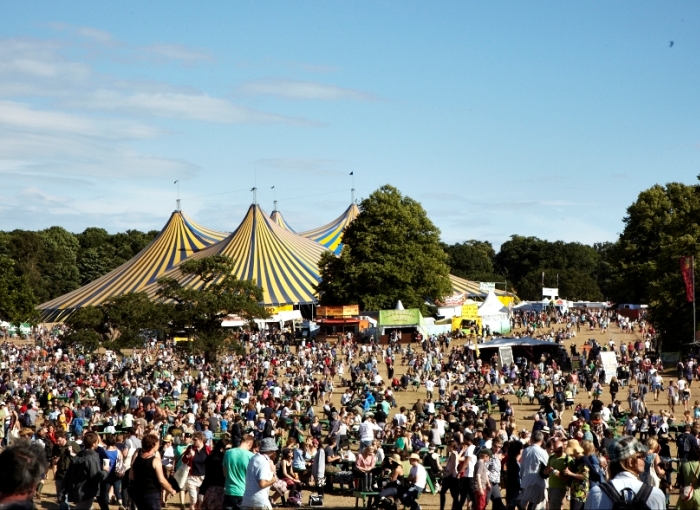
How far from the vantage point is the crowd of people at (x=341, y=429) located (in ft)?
27.9

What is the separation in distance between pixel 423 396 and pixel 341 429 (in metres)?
11.7

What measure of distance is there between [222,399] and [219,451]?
1173 cm

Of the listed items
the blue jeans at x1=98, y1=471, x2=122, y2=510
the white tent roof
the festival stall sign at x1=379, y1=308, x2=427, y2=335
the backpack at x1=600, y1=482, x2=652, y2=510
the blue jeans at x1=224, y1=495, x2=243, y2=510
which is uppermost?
the white tent roof

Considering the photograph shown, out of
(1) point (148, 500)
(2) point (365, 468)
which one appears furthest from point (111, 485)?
(1) point (148, 500)

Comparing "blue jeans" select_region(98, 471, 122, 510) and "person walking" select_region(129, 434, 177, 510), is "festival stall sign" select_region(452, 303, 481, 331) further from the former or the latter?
"person walking" select_region(129, 434, 177, 510)

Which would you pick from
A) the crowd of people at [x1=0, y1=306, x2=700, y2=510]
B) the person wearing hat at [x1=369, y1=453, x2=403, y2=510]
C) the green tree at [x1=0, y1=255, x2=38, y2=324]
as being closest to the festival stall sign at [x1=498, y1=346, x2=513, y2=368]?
the crowd of people at [x1=0, y1=306, x2=700, y2=510]

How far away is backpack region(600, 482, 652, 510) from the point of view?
192 inches

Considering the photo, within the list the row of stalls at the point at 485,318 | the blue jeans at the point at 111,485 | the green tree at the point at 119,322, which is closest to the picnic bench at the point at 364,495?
the blue jeans at the point at 111,485

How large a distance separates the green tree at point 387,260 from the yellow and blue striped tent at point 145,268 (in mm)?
12276

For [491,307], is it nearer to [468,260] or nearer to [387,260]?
[387,260]

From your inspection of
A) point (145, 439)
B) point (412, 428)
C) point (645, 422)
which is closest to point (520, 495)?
point (145, 439)

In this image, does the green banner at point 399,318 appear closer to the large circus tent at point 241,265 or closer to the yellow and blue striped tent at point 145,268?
the large circus tent at point 241,265

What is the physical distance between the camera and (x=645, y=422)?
1781 cm

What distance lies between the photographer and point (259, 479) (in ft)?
25.8
